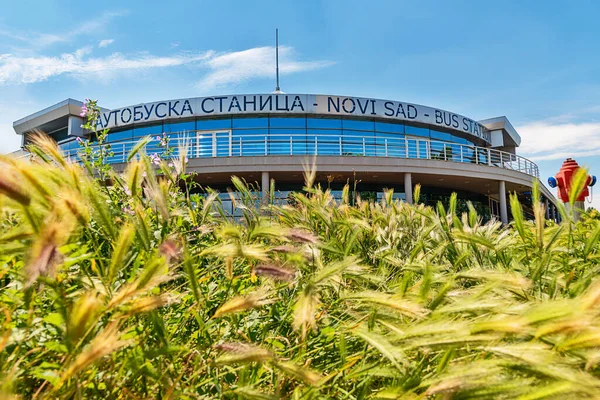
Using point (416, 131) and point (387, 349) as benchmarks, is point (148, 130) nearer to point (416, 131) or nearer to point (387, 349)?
point (416, 131)

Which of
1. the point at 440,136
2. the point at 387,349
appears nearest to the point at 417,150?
the point at 440,136

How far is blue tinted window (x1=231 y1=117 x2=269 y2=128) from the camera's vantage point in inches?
852

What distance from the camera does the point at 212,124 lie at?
22031 millimetres

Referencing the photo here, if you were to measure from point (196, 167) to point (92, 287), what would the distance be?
659 inches

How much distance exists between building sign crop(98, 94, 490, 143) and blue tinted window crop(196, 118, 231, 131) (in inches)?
23.6

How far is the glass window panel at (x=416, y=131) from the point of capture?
2361cm

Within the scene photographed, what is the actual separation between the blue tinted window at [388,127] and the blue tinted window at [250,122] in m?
6.10

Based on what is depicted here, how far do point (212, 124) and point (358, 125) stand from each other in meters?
7.82

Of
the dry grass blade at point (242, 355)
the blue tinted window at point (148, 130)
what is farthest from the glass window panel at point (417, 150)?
the dry grass blade at point (242, 355)

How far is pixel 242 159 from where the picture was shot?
669 inches

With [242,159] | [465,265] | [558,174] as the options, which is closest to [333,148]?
[242,159]

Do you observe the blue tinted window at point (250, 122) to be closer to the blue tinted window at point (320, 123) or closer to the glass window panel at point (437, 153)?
the blue tinted window at point (320, 123)

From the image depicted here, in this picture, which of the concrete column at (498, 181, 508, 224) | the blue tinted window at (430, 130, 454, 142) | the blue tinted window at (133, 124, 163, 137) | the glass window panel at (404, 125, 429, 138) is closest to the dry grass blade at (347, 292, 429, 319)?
the concrete column at (498, 181, 508, 224)

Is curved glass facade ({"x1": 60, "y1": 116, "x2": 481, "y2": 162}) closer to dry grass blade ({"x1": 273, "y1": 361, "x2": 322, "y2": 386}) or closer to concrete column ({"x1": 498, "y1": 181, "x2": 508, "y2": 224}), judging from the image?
concrete column ({"x1": 498, "y1": 181, "x2": 508, "y2": 224})
